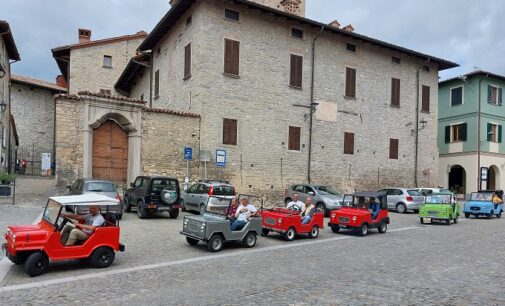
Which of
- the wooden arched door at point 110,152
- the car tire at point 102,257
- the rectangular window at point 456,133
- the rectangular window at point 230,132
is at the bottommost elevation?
the car tire at point 102,257

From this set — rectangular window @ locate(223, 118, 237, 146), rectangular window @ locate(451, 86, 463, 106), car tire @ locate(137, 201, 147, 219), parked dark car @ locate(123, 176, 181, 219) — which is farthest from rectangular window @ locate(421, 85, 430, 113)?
car tire @ locate(137, 201, 147, 219)

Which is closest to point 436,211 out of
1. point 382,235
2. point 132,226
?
point 382,235

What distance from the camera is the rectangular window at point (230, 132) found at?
22342 mm

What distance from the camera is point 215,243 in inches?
420

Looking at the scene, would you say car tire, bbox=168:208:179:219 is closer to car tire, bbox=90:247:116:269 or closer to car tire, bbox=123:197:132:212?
car tire, bbox=123:197:132:212

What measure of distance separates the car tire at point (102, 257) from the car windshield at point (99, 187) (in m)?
7.02

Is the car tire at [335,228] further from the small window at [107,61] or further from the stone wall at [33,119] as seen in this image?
the stone wall at [33,119]

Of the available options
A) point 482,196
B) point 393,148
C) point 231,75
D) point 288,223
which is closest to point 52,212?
point 288,223

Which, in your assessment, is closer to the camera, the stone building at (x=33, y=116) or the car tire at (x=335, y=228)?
the car tire at (x=335, y=228)

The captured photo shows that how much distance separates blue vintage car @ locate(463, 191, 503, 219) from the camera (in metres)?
20.8

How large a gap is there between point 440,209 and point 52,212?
1469 cm

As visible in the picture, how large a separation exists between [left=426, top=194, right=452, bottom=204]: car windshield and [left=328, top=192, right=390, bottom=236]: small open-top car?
4.34m

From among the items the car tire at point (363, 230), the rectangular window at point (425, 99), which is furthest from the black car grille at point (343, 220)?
the rectangular window at point (425, 99)

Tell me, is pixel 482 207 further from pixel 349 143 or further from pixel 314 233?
pixel 314 233
